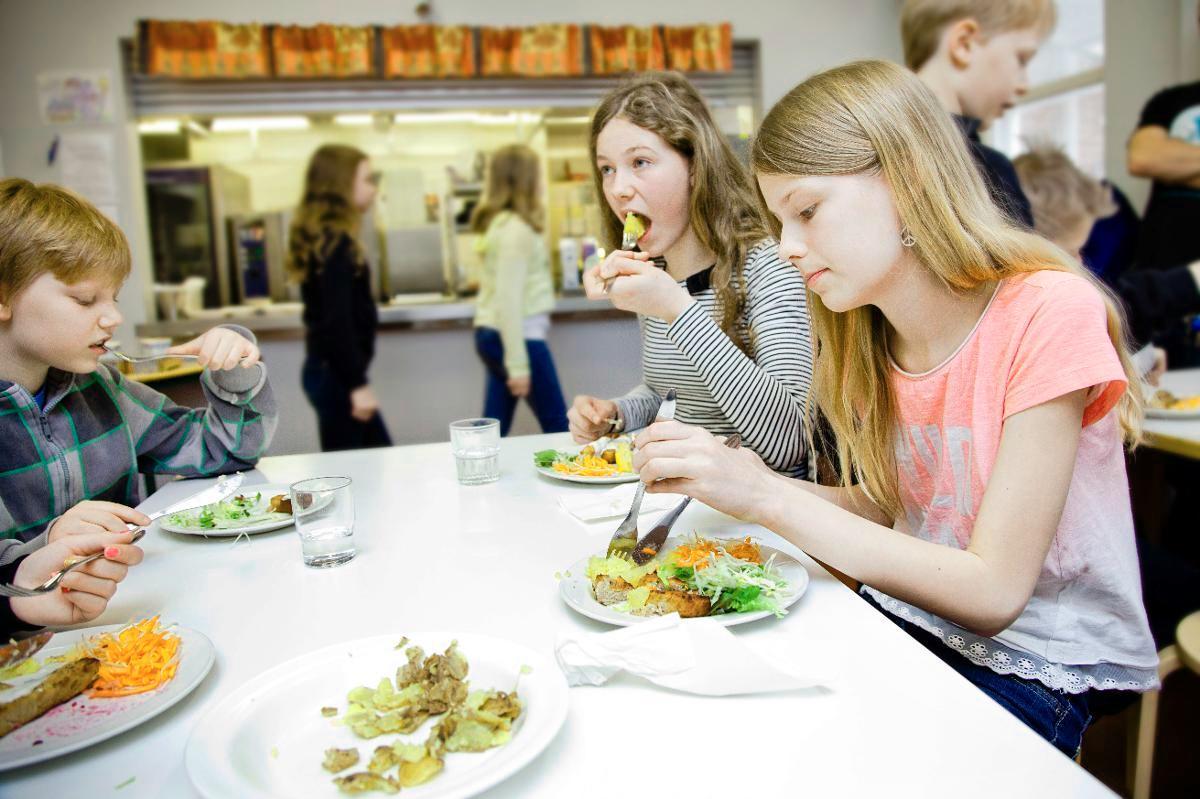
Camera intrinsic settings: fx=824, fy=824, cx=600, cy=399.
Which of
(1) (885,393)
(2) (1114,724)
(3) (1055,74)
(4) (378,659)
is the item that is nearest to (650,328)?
(1) (885,393)

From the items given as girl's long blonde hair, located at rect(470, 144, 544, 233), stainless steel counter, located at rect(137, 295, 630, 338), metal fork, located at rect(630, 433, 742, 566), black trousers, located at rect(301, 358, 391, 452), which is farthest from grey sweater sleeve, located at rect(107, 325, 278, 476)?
stainless steel counter, located at rect(137, 295, 630, 338)

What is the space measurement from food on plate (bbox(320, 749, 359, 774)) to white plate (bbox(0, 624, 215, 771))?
0.16 metres

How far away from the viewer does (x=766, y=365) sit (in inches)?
57.1

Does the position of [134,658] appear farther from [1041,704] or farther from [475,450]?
[1041,704]

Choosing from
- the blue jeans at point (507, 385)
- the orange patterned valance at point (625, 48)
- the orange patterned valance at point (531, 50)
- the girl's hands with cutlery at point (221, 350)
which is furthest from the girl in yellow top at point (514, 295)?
the girl's hands with cutlery at point (221, 350)

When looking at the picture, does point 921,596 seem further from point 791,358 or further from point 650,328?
point 650,328

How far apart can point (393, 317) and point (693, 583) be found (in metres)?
3.72

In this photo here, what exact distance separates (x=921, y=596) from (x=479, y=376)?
3757 mm

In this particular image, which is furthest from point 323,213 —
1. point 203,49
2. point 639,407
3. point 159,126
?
point 159,126

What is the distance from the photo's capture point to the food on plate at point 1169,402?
1.94 metres

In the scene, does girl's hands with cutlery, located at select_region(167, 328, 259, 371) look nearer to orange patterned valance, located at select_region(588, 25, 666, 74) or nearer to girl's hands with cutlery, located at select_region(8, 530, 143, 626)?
girl's hands with cutlery, located at select_region(8, 530, 143, 626)

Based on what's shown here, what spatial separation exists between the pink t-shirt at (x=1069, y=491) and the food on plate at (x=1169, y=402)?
113cm

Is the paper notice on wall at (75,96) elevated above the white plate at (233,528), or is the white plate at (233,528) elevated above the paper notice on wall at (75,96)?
the paper notice on wall at (75,96)

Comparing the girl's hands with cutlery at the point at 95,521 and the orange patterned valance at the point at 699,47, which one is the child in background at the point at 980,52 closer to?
the girl's hands with cutlery at the point at 95,521
